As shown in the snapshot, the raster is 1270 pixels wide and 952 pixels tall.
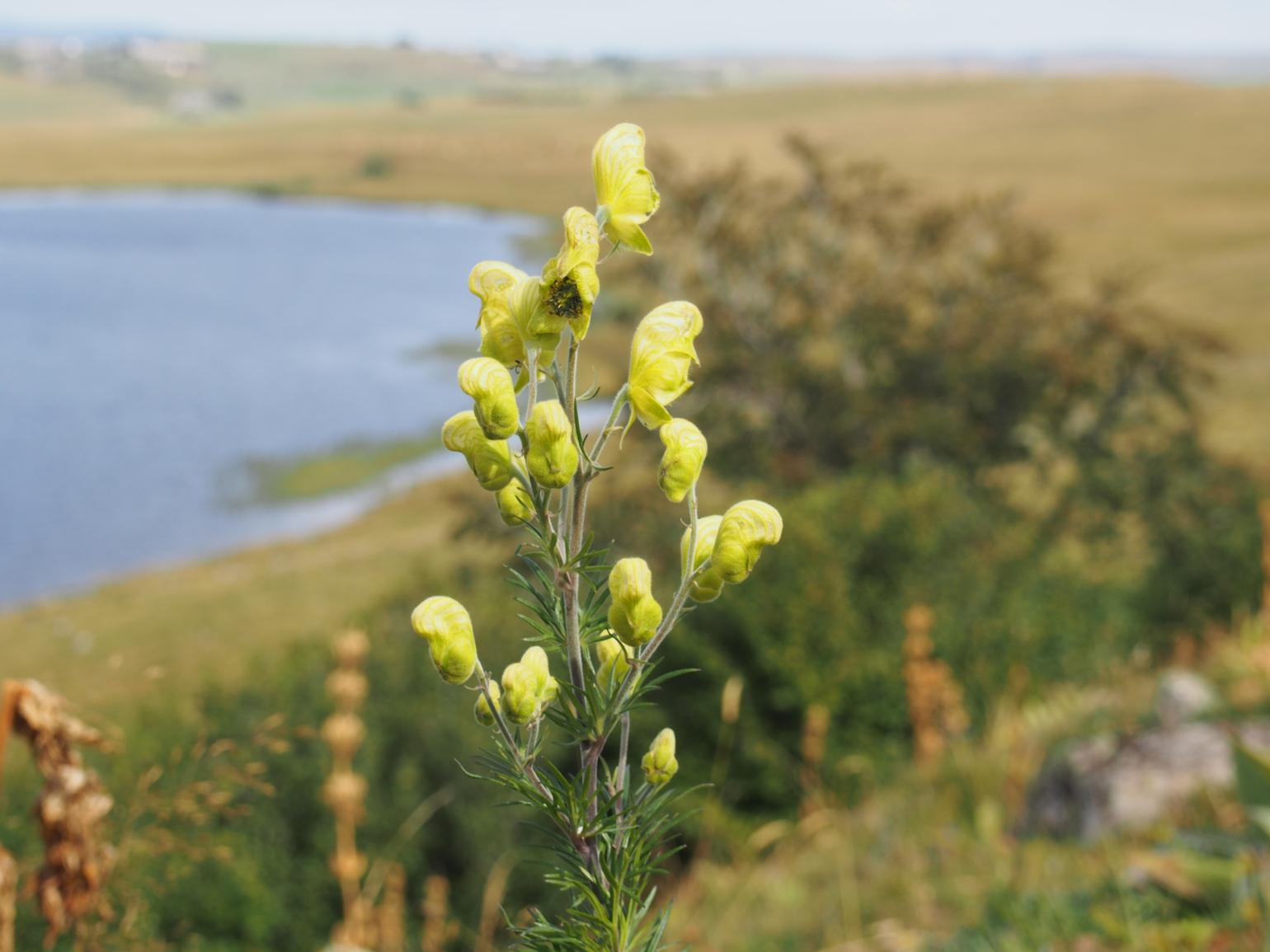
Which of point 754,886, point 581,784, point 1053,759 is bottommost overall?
point 754,886

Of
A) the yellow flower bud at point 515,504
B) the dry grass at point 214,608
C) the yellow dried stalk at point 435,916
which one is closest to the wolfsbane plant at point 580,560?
the yellow flower bud at point 515,504

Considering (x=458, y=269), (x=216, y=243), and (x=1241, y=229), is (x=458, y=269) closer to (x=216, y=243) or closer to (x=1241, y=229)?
(x=216, y=243)

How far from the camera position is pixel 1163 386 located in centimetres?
1812

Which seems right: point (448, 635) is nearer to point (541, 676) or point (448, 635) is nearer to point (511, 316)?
point (541, 676)

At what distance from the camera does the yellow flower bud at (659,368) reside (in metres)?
1.33

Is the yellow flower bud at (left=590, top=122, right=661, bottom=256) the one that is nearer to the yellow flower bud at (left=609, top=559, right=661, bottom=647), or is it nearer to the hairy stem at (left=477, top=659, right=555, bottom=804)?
the yellow flower bud at (left=609, top=559, right=661, bottom=647)

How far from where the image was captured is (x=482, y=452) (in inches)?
50.7

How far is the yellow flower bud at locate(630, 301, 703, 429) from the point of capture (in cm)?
133

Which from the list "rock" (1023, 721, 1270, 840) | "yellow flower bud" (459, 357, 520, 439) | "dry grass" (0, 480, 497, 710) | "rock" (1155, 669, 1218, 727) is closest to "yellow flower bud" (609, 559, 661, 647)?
"yellow flower bud" (459, 357, 520, 439)

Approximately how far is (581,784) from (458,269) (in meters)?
74.9

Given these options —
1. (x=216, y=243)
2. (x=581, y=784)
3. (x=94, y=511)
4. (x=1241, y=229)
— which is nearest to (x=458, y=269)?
(x=216, y=243)

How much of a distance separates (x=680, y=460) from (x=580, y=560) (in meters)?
0.20

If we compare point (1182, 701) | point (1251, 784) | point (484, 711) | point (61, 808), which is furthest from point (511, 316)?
point (1182, 701)

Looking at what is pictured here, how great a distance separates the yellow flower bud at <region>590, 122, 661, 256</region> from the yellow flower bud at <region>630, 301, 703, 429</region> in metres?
0.10
